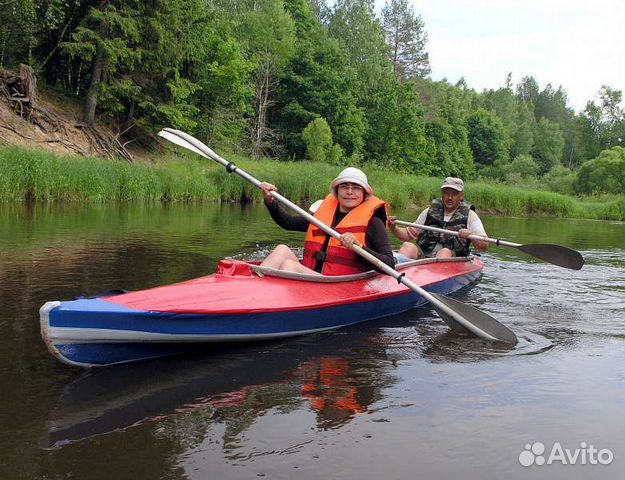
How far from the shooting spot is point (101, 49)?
20250 mm

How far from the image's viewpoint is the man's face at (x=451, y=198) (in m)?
6.86

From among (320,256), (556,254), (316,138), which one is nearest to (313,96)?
(316,138)

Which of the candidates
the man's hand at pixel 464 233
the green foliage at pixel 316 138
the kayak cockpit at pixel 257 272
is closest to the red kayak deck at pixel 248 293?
the kayak cockpit at pixel 257 272

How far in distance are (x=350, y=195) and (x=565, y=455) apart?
2.72 m

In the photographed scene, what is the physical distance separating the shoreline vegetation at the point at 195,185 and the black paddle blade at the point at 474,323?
990cm

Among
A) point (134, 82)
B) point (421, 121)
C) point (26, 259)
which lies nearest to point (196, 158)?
point (134, 82)

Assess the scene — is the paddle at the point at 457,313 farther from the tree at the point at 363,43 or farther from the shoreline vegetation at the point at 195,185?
the tree at the point at 363,43

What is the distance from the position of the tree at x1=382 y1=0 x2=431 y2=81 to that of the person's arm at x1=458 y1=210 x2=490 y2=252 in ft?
134

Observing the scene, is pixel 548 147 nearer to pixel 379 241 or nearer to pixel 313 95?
pixel 313 95

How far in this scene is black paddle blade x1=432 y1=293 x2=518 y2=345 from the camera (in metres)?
4.50

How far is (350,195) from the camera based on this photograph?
5004 millimetres

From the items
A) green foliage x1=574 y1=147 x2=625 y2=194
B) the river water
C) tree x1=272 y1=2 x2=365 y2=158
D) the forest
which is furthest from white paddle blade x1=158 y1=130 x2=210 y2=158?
green foliage x1=574 y1=147 x2=625 y2=194

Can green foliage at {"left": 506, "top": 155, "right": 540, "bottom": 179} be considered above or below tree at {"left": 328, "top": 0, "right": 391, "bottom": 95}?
below

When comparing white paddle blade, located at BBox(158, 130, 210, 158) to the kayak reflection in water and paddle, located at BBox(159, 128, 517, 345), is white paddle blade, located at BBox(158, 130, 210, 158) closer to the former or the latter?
paddle, located at BBox(159, 128, 517, 345)
